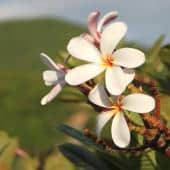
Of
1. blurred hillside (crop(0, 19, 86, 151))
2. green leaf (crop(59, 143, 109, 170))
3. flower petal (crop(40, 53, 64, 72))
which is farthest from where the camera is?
blurred hillside (crop(0, 19, 86, 151))

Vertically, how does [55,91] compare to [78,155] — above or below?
above

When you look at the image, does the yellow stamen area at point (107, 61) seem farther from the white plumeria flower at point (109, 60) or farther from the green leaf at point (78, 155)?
the green leaf at point (78, 155)

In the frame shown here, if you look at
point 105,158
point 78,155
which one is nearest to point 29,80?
point 78,155

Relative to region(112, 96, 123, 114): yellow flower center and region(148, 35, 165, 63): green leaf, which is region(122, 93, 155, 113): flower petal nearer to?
region(112, 96, 123, 114): yellow flower center

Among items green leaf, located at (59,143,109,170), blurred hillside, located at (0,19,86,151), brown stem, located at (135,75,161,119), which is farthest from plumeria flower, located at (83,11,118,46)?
blurred hillside, located at (0,19,86,151)

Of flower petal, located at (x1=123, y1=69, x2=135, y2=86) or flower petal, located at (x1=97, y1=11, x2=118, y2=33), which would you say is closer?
flower petal, located at (x1=123, y1=69, x2=135, y2=86)

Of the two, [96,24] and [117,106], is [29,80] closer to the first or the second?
[96,24]

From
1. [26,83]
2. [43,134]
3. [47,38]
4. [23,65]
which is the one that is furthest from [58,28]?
[43,134]

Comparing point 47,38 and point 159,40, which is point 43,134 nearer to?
point 159,40
